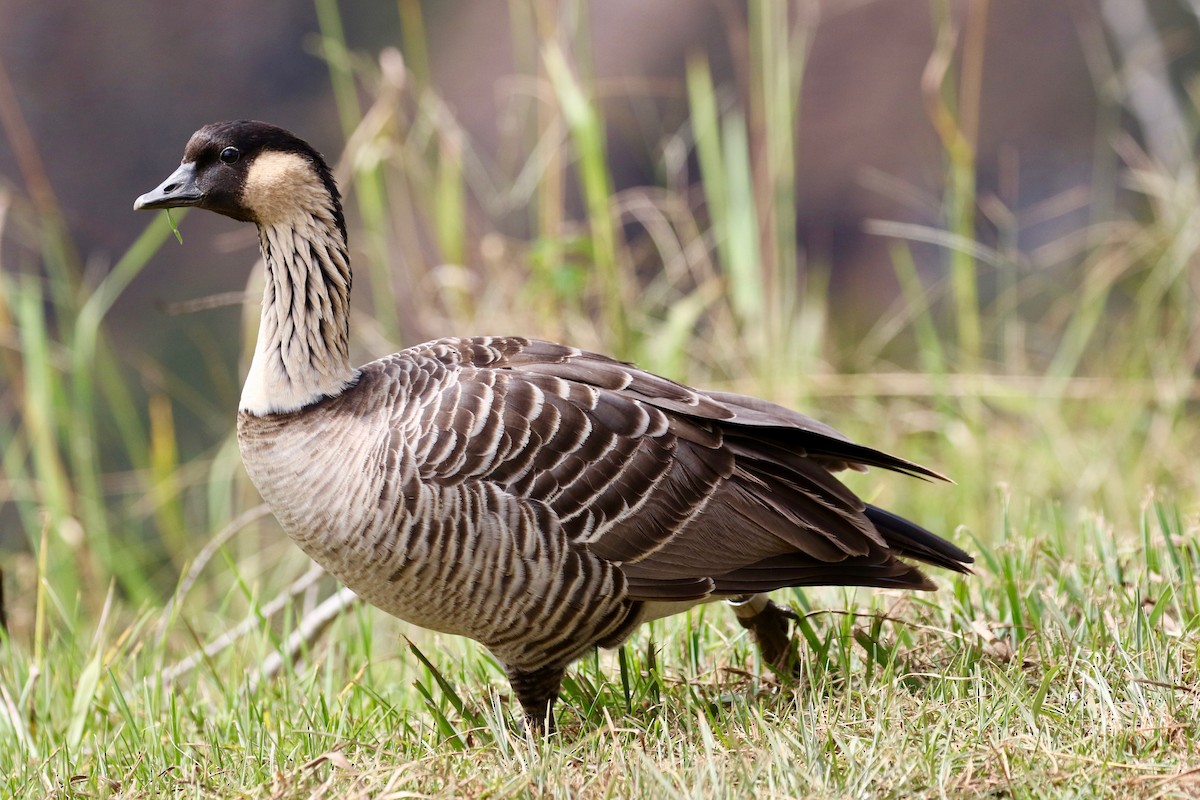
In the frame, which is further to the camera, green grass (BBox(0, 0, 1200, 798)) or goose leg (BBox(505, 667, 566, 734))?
goose leg (BBox(505, 667, 566, 734))

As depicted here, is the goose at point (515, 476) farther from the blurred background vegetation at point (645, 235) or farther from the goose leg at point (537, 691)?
the blurred background vegetation at point (645, 235)

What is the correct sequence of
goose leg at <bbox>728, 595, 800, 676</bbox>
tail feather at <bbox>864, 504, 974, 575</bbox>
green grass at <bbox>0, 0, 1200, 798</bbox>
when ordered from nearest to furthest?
green grass at <bbox>0, 0, 1200, 798</bbox>, tail feather at <bbox>864, 504, 974, 575</bbox>, goose leg at <bbox>728, 595, 800, 676</bbox>

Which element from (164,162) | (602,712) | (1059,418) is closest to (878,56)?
(1059,418)

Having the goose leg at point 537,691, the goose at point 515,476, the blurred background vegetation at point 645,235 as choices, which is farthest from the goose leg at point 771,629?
the blurred background vegetation at point 645,235

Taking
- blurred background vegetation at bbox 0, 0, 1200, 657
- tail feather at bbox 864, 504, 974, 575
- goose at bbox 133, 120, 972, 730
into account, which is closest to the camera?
goose at bbox 133, 120, 972, 730

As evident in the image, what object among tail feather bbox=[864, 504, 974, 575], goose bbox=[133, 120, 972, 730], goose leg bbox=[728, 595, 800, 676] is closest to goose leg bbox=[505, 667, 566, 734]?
goose bbox=[133, 120, 972, 730]

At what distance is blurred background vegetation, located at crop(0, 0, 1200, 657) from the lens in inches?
226

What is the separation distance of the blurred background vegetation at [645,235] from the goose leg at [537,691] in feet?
3.47

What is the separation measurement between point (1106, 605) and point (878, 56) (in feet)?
26.6

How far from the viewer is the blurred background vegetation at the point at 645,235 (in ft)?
A: 18.8

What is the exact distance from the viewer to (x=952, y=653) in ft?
11.7

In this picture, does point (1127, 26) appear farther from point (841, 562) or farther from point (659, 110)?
→ point (841, 562)

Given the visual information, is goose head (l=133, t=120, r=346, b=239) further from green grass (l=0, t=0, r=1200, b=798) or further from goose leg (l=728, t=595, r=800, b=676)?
goose leg (l=728, t=595, r=800, b=676)

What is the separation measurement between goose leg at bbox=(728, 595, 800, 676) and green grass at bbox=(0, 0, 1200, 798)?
9 centimetres
